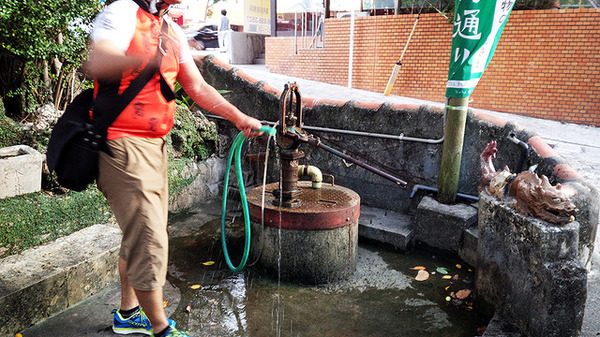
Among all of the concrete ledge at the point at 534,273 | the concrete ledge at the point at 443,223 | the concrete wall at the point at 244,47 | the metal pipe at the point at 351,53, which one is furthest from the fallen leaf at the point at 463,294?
the concrete wall at the point at 244,47

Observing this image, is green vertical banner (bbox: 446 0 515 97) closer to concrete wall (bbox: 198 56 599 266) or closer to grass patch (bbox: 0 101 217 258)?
concrete wall (bbox: 198 56 599 266)

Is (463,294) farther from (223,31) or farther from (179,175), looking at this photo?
(223,31)

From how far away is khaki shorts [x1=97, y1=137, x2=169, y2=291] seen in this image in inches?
95.0

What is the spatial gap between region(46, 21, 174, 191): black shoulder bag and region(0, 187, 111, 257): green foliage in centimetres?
140

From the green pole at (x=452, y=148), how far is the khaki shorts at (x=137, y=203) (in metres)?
3.05

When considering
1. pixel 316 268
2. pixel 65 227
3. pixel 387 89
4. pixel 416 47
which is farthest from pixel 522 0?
pixel 65 227

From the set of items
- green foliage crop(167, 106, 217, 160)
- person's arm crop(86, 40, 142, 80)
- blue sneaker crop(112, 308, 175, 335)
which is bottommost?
blue sneaker crop(112, 308, 175, 335)

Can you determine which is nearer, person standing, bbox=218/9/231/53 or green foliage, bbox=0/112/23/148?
green foliage, bbox=0/112/23/148

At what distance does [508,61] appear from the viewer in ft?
32.0

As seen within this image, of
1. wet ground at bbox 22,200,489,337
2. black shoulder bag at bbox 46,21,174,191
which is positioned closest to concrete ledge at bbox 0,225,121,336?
wet ground at bbox 22,200,489,337

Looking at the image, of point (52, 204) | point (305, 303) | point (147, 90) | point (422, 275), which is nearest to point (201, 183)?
point (52, 204)

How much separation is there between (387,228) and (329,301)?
1369 millimetres

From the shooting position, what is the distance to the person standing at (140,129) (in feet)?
7.36

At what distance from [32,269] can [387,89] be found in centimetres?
977
